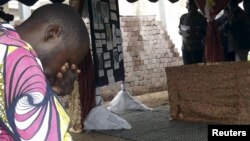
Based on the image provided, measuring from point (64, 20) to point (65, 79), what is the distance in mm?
188

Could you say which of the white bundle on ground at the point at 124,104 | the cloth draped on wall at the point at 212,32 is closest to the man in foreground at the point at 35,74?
the cloth draped on wall at the point at 212,32

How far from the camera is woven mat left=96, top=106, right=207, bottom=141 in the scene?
3984 millimetres

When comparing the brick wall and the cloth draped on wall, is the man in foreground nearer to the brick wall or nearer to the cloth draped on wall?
the cloth draped on wall

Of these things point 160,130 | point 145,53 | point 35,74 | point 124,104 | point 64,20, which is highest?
point 64,20

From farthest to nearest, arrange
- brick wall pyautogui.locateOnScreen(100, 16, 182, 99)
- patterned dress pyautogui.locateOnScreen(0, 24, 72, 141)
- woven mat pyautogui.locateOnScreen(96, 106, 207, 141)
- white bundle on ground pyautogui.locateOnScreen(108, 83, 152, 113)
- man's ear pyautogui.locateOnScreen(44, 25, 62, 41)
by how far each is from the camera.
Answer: brick wall pyautogui.locateOnScreen(100, 16, 182, 99), white bundle on ground pyautogui.locateOnScreen(108, 83, 152, 113), woven mat pyautogui.locateOnScreen(96, 106, 207, 141), man's ear pyautogui.locateOnScreen(44, 25, 62, 41), patterned dress pyautogui.locateOnScreen(0, 24, 72, 141)

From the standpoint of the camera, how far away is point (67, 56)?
0.90m

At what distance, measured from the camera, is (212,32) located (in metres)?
5.58

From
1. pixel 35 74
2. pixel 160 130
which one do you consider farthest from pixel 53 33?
pixel 160 130

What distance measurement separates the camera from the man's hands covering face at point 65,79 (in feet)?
3.12

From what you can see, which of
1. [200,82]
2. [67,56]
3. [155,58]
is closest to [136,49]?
[155,58]

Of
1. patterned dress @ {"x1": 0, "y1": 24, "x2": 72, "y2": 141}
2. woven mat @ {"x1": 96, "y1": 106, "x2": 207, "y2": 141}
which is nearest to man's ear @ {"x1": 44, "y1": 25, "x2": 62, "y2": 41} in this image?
patterned dress @ {"x1": 0, "y1": 24, "x2": 72, "y2": 141}

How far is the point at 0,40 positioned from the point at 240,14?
19.9 ft

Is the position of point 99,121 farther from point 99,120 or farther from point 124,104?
point 124,104

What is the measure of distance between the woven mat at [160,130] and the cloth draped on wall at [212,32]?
44.9 inches
